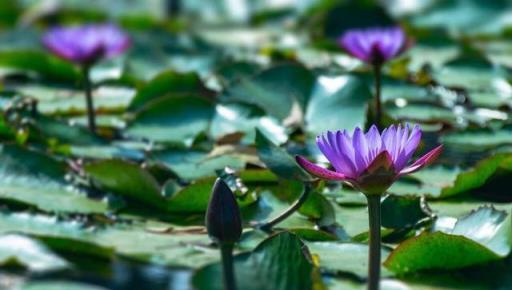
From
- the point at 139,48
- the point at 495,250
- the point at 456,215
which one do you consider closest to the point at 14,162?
the point at 456,215

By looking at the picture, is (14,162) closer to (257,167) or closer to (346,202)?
(257,167)

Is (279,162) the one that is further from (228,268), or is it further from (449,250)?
(228,268)

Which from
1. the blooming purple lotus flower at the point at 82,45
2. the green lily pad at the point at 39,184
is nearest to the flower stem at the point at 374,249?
the green lily pad at the point at 39,184

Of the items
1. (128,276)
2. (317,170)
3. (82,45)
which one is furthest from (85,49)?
(317,170)

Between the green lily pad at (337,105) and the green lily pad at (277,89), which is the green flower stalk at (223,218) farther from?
the green lily pad at (277,89)

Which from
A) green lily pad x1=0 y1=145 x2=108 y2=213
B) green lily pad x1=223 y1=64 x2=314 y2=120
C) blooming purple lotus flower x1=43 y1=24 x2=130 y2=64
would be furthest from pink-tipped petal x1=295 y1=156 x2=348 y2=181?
blooming purple lotus flower x1=43 y1=24 x2=130 y2=64

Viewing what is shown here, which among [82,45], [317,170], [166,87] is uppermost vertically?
[82,45]
